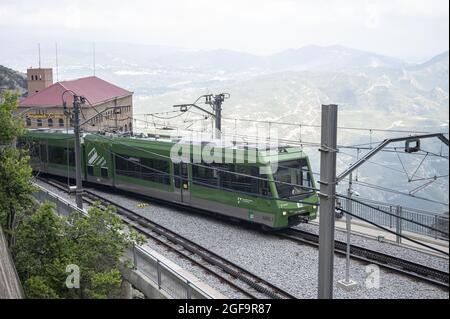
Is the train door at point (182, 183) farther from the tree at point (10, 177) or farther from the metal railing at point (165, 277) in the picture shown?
the tree at point (10, 177)

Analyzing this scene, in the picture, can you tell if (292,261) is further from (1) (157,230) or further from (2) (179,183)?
(2) (179,183)

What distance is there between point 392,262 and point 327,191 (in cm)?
739

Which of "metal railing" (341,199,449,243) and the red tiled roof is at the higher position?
the red tiled roof

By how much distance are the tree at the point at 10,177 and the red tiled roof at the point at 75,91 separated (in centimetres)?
3330

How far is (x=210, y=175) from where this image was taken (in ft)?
58.3

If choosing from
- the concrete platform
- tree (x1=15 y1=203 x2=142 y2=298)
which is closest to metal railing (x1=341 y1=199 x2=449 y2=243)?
the concrete platform

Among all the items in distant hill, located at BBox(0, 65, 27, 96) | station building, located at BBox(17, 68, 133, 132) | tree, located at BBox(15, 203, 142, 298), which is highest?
distant hill, located at BBox(0, 65, 27, 96)

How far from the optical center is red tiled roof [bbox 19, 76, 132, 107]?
148 feet

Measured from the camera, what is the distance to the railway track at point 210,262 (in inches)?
477

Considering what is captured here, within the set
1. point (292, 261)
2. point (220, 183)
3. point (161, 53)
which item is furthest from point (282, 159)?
point (161, 53)

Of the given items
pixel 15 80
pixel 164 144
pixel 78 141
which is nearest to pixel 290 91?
pixel 15 80

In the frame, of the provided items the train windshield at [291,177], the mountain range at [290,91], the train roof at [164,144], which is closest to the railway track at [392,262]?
the train windshield at [291,177]

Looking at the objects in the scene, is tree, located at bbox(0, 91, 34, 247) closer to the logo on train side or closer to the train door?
the train door

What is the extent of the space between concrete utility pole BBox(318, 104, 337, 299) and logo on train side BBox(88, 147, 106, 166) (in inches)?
698
